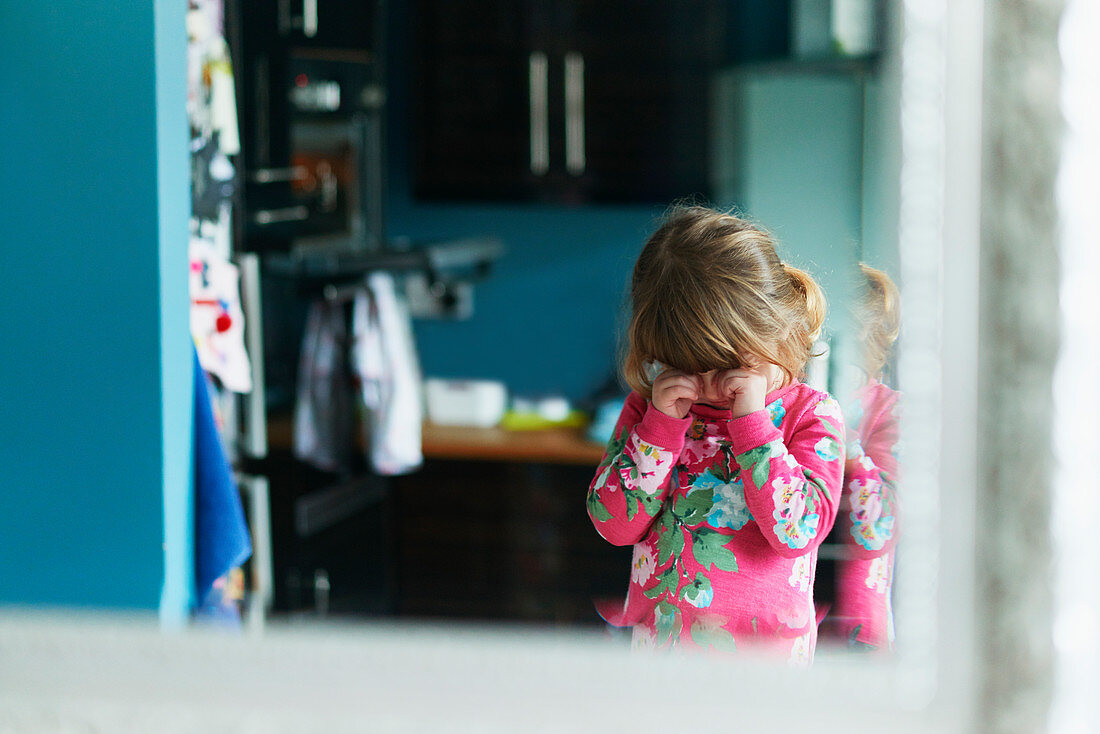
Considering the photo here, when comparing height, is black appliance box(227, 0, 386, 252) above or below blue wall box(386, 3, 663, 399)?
above

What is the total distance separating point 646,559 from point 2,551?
46cm

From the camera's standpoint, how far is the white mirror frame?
0.41m

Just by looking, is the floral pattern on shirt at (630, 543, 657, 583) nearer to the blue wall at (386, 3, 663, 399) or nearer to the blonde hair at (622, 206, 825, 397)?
the blonde hair at (622, 206, 825, 397)

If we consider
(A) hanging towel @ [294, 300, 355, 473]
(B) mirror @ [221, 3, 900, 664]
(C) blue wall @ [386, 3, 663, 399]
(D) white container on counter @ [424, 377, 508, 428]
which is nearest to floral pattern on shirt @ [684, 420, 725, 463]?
(B) mirror @ [221, 3, 900, 664]

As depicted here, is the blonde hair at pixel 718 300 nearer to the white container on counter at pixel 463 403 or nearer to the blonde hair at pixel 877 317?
the blonde hair at pixel 877 317

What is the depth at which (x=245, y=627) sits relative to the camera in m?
0.49

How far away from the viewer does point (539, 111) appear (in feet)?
7.17

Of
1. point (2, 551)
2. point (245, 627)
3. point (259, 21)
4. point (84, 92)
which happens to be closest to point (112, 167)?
point (84, 92)

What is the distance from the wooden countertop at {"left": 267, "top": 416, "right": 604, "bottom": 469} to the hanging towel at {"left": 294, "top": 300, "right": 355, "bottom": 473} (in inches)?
2.8

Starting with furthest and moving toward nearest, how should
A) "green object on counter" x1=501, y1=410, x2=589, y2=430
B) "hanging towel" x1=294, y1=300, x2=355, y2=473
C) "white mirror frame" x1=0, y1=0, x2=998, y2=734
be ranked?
"green object on counter" x1=501, y1=410, x2=589, y2=430 < "hanging towel" x1=294, y1=300, x2=355, y2=473 < "white mirror frame" x1=0, y1=0, x2=998, y2=734

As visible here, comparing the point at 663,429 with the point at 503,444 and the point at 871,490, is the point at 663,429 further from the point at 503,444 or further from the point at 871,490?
the point at 503,444

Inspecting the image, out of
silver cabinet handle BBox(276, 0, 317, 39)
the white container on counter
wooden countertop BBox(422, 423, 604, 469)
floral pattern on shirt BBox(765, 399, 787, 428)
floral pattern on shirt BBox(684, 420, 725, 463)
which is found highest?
silver cabinet handle BBox(276, 0, 317, 39)

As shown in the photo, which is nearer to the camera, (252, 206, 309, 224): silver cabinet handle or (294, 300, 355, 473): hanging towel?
(252, 206, 309, 224): silver cabinet handle

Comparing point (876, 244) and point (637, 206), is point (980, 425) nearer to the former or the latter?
point (876, 244)
